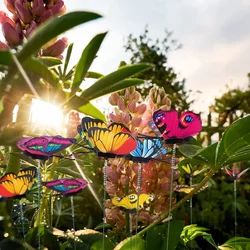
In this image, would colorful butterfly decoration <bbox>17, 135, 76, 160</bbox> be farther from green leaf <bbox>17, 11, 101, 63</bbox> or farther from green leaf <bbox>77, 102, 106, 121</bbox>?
green leaf <bbox>17, 11, 101, 63</bbox>

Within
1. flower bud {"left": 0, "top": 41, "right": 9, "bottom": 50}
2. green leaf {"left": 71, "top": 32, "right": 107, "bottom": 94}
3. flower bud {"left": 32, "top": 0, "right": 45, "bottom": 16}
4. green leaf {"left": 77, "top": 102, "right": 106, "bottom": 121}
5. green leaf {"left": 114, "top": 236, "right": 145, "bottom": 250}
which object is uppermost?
flower bud {"left": 32, "top": 0, "right": 45, "bottom": 16}

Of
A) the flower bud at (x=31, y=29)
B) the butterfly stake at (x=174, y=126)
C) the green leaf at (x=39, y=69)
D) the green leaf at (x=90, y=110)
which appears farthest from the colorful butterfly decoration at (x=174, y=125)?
the flower bud at (x=31, y=29)

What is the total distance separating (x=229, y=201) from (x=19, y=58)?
3279 mm

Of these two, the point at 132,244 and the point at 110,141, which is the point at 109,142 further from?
the point at 132,244

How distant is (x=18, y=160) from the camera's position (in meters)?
0.94

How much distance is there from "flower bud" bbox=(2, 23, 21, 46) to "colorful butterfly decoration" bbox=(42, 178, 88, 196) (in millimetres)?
317

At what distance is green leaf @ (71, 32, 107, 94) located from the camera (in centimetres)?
63

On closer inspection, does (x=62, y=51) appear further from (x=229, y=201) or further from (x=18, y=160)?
(x=229, y=201)

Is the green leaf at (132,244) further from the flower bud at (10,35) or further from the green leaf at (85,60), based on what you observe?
the flower bud at (10,35)

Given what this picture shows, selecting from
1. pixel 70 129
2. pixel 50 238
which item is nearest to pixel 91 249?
pixel 50 238

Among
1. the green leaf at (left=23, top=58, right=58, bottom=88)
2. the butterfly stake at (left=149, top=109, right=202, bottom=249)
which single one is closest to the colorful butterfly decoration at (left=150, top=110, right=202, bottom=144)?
the butterfly stake at (left=149, top=109, right=202, bottom=249)

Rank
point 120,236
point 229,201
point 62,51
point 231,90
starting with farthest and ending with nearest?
1. point 231,90
2. point 229,201
3. point 120,236
4. point 62,51

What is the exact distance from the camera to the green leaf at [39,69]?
22.0 inches

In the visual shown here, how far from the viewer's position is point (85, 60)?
2.12 ft
